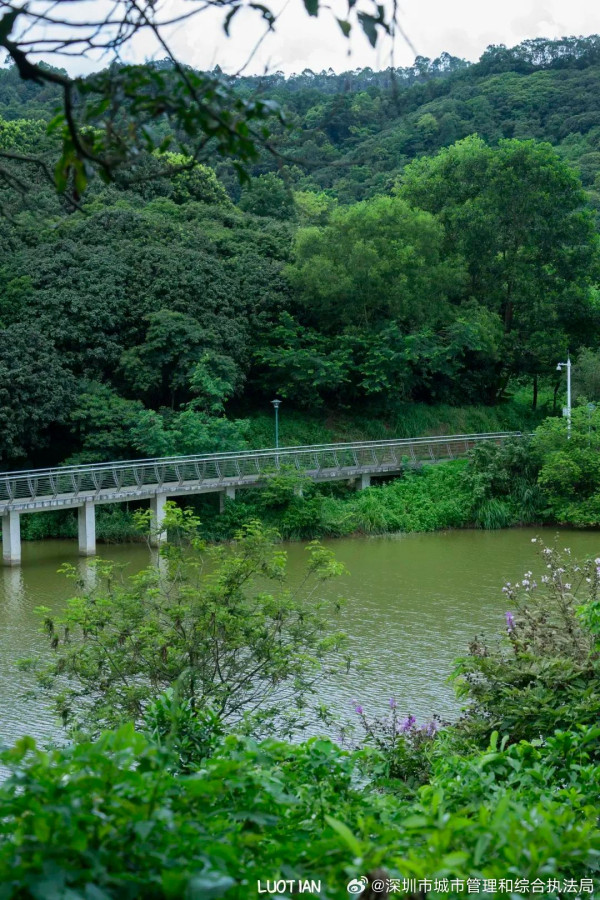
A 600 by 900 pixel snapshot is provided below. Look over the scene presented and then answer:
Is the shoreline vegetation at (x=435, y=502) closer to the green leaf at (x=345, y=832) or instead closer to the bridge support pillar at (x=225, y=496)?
the bridge support pillar at (x=225, y=496)

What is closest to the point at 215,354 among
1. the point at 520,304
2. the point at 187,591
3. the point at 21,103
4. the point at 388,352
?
the point at 388,352

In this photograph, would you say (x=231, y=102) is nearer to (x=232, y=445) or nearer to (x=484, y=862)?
(x=484, y=862)

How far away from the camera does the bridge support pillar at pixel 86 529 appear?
808 inches

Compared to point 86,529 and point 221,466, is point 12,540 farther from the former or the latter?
point 221,466

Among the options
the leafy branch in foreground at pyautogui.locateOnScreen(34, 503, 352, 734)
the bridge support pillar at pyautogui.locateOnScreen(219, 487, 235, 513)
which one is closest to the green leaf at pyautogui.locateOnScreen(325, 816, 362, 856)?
the leafy branch in foreground at pyautogui.locateOnScreen(34, 503, 352, 734)

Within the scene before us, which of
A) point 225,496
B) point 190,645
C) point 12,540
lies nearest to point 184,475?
point 225,496

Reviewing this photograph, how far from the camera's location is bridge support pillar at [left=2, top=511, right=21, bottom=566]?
19375 millimetres

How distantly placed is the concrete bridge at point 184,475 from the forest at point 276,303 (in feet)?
3.68

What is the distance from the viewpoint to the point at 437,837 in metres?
2.22

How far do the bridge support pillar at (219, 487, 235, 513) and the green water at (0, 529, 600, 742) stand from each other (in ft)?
8.65

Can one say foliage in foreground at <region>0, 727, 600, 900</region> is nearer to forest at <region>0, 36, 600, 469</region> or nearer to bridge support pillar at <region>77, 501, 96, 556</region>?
bridge support pillar at <region>77, 501, 96, 556</region>

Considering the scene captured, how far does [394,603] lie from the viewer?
49.3 feet

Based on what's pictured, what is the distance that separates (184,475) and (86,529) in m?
2.74

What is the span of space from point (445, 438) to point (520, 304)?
699 centimetres
